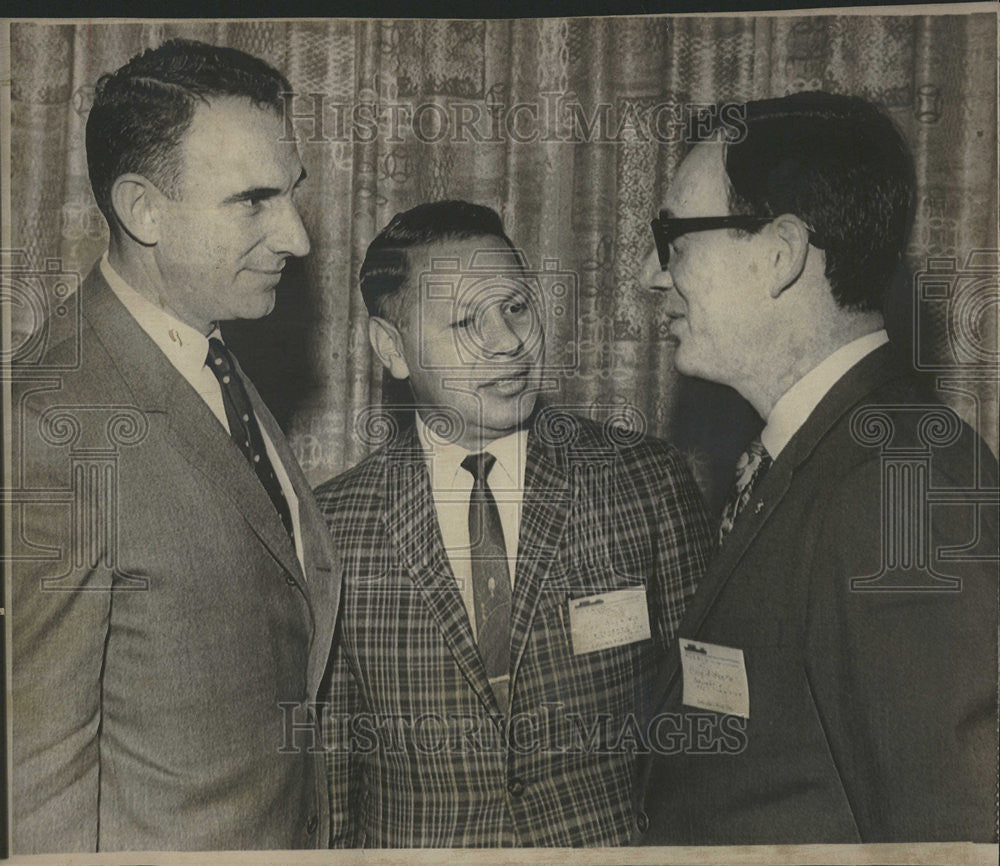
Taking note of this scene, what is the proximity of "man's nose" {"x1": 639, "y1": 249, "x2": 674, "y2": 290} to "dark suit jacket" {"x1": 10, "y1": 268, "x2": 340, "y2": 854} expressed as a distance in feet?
3.09

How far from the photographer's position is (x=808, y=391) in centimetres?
227

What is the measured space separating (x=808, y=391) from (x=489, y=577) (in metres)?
0.86

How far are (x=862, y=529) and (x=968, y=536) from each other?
0.27 m

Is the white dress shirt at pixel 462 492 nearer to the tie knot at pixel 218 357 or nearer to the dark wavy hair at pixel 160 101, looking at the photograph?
the tie knot at pixel 218 357

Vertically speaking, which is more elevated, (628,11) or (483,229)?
(628,11)

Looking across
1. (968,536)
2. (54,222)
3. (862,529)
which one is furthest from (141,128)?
(968,536)

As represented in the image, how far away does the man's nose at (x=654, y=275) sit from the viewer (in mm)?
2299

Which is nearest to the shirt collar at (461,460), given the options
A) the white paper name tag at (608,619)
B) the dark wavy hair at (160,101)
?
the white paper name tag at (608,619)

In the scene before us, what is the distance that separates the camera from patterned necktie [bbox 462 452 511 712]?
2275mm

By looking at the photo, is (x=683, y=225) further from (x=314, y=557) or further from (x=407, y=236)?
(x=314, y=557)

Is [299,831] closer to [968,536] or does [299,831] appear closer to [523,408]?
[523,408]

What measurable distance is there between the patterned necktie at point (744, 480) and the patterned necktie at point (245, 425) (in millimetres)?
1020

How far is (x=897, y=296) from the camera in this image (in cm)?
230

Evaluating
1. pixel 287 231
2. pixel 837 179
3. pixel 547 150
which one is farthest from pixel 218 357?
pixel 837 179
